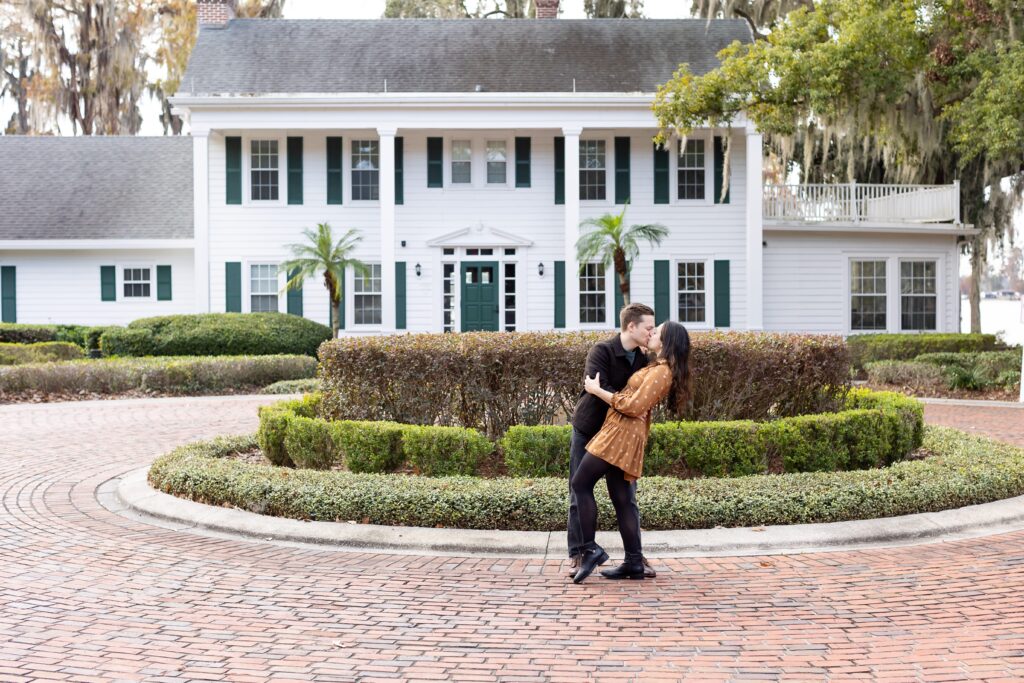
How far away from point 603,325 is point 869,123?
793 centimetres

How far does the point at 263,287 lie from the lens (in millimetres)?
24047

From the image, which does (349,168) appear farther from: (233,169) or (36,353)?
(36,353)

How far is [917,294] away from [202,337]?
58.4 ft

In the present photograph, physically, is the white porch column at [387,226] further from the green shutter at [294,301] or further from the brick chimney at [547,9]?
the brick chimney at [547,9]

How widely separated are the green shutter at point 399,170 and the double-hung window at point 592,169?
4.54 meters

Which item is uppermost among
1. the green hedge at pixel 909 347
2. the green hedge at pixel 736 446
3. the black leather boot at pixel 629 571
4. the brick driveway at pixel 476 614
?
the green hedge at pixel 909 347

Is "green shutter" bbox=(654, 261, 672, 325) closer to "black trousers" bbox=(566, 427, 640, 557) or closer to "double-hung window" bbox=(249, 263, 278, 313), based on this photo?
"double-hung window" bbox=(249, 263, 278, 313)

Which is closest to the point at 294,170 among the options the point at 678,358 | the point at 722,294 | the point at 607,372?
the point at 722,294

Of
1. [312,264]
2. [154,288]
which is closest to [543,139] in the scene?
[312,264]

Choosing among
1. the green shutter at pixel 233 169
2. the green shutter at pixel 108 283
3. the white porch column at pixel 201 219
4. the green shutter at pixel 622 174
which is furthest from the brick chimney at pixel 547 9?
the green shutter at pixel 108 283

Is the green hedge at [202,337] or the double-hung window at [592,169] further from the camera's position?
the double-hung window at [592,169]

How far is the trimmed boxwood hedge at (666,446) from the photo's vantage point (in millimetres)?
8055

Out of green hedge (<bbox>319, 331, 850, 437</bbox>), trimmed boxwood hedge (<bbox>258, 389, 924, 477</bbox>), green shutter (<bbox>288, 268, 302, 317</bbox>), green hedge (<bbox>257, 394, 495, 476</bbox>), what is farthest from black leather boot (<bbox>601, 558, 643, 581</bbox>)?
green shutter (<bbox>288, 268, 302, 317</bbox>)

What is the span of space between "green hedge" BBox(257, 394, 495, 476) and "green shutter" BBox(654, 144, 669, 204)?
16996 millimetres
